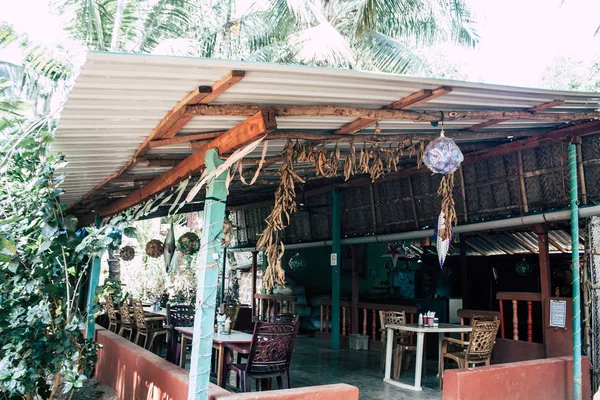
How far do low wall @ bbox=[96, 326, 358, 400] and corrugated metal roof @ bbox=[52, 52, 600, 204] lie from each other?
6.57 feet

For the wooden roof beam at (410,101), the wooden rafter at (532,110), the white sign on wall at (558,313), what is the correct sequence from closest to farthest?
the wooden roof beam at (410,101) → the wooden rafter at (532,110) → the white sign on wall at (558,313)

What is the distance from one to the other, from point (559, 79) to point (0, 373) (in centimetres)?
2209

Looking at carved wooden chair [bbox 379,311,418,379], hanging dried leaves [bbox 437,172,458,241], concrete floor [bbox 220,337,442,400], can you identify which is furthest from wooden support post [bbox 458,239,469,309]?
hanging dried leaves [bbox 437,172,458,241]

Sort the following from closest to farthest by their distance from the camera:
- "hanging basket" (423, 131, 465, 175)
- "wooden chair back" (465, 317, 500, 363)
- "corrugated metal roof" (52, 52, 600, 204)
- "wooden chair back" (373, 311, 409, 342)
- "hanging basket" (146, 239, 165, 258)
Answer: "corrugated metal roof" (52, 52, 600, 204)
"hanging basket" (423, 131, 465, 175)
"wooden chair back" (465, 317, 500, 363)
"wooden chair back" (373, 311, 409, 342)
"hanging basket" (146, 239, 165, 258)

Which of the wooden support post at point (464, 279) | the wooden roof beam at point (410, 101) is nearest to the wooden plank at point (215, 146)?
the wooden roof beam at point (410, 101)

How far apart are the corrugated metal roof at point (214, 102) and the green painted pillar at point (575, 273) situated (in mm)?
675

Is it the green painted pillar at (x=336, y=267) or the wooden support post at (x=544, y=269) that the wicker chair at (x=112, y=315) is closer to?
the green painted pillar at (x=336, y=267)

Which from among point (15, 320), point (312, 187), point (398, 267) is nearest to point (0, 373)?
point (15, 320)

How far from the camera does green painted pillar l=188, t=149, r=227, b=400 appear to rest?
3699 mm

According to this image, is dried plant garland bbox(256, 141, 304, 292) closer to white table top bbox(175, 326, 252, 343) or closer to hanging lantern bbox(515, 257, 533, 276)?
white table top bbox(175, 326, 252, 343)

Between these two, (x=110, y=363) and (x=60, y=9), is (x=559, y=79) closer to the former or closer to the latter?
(x=60, y=9)

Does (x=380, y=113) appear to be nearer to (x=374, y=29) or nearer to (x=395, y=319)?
(x=395, y=319)

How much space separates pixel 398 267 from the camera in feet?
41.3

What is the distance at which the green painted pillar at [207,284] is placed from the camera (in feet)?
12.1
